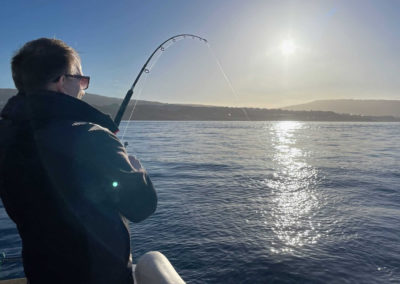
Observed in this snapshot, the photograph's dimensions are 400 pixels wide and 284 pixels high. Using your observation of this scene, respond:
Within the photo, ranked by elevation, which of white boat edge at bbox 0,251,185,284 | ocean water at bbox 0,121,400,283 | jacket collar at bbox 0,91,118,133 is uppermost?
jacket collar at bbox 0,91,118,133

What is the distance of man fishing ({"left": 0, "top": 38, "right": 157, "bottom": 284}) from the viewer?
183cm

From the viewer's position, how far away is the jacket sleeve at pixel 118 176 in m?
1.88

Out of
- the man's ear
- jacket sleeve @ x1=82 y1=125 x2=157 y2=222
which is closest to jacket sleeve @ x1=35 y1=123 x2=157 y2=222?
jacket sleeve @ x1=82 y1=125 x2=157 y2=222

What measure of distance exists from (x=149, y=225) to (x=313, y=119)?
609ft

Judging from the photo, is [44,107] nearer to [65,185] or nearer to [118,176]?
[65,185]

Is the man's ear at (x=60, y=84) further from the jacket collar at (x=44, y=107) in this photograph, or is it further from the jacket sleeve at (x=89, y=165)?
the jacket sleeve at (x=89, y=165)

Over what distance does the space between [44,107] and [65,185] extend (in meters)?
0.52

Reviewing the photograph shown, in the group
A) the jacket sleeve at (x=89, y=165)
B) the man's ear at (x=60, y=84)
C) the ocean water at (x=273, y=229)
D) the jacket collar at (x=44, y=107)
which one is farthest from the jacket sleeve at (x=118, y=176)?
the ocean water at (x=273, y=229)

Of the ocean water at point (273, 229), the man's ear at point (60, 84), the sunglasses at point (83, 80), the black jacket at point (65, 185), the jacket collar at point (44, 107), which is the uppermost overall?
the sunglasses at point (83, 80)

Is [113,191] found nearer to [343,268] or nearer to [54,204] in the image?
[54,204]

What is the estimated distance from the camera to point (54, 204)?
184 centimetres

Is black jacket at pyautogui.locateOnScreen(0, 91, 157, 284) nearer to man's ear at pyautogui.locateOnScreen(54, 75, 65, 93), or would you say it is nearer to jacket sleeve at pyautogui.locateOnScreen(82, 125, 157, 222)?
jacket sleeve at pyautogui.locateOnScreen(82, 125, 157, 222)

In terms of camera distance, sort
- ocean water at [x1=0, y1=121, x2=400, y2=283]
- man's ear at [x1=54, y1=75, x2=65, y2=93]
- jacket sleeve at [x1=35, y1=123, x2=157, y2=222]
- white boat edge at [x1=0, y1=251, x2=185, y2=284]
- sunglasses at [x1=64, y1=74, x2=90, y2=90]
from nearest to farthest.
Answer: jacket sleeve at [x1=35, y1=123, x2=157, y2=222], man's ear at [x1=54, y1=75, x2=65, y2=93], sunglasses at [x1=64, y1=74, x2=90, y2=90], white boat edge at [x1=0, y1=251, x2=185, y2=284], ocean water at [x1=0, y1=121, x2=400, y2=283]

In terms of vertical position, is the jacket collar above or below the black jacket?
above
